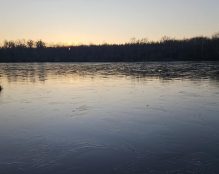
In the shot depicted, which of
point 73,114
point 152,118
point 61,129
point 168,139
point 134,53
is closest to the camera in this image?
point 168,139

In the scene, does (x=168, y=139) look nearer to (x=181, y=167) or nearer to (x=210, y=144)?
(x=210, y=144)

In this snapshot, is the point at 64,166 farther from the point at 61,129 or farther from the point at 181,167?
the point at 61,129

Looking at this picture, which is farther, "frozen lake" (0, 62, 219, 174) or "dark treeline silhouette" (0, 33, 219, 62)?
"dark treeline silhouette" (0, 33, 219, 62)

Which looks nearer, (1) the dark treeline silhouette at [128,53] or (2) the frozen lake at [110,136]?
(2) the frozen lake at [110,136]

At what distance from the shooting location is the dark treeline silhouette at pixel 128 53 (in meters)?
81.6

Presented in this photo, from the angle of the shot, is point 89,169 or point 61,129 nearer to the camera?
point 89,169

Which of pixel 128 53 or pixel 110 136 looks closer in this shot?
pixel 110 136

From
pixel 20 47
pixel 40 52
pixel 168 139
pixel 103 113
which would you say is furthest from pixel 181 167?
pixel 20 47

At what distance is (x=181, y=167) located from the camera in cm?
580

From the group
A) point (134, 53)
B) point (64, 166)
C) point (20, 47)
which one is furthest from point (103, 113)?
point (20, 47)

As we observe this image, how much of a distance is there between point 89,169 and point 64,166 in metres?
0.52

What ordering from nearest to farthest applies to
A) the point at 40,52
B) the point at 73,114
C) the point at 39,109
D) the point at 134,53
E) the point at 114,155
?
the point at 114,155 < the point at 73,114 < the point at 39,109 < the point at 134,53 < the point at 40,52

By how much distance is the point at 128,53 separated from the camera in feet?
330

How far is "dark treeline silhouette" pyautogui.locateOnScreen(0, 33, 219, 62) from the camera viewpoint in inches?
3214
